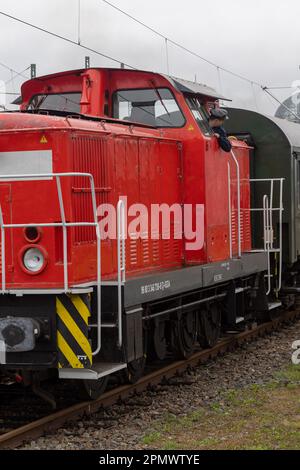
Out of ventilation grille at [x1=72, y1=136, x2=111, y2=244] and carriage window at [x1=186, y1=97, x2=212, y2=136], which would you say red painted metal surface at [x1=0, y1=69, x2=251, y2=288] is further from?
carriage window at [x1=186, y1=97, x2=212, y2=136]

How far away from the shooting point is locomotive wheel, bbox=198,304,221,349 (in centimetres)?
971

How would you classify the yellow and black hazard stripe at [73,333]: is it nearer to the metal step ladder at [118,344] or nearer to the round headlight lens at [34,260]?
the metal step ladder at [118,344]

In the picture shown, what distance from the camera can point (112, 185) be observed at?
749cm

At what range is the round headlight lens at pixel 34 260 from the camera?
657 centimetres

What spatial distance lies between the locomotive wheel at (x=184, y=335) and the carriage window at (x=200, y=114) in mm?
2262

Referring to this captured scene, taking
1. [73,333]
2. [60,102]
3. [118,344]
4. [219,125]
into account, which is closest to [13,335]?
[73,333]

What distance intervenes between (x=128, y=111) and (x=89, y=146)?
1.94 metres

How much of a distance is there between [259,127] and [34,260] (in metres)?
6.80

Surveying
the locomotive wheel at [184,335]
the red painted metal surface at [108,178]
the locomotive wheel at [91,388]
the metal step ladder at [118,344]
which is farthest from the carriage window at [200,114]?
the locomotive wheel at [91,388]

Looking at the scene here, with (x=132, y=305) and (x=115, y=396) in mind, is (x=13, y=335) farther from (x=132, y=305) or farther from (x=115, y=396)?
(x=115, y=396)

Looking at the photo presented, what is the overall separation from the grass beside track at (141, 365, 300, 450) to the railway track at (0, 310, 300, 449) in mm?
737

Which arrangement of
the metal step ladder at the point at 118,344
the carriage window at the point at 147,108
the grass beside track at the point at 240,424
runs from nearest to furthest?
the grass beside track at the point at 240,424 → the metal step ladder at the point at 118,344 → the carriage window at the point at 147,108

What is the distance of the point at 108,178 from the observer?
740 cm
